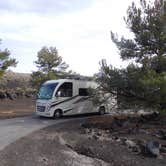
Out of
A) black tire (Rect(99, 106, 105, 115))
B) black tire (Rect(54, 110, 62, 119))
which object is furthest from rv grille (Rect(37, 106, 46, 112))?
black tire (Rect(99, 106, 105, 115))

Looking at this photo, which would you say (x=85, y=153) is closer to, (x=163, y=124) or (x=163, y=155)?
(x=163, y=155)

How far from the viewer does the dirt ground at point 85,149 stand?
7.86 metres

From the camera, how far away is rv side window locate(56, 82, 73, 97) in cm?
1842

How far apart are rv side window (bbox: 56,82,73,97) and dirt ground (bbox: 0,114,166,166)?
203 inches

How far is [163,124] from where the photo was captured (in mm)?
15281

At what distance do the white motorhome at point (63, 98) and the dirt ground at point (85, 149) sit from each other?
15.4 feet

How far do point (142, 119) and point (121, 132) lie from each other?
4267 millimetres

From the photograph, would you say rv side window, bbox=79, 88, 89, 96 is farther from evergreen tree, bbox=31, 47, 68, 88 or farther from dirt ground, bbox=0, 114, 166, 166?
evergreen tree, bbox=31, 47, 68, 88

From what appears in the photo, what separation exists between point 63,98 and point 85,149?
9.42m

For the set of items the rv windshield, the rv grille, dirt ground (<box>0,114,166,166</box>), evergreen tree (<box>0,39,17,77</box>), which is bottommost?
dirt ground (<box>0,114,166,166</box>)

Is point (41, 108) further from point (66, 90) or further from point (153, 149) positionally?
point (153, 149)

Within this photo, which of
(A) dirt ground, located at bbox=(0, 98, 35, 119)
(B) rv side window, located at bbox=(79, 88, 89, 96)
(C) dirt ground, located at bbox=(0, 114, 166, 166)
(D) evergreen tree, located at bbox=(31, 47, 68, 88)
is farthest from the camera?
(D) evergreen tree, located at bbox=(31, 47, 68, 88)

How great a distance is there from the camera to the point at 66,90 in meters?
18.8

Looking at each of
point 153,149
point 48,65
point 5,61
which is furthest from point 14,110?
point 153,149
